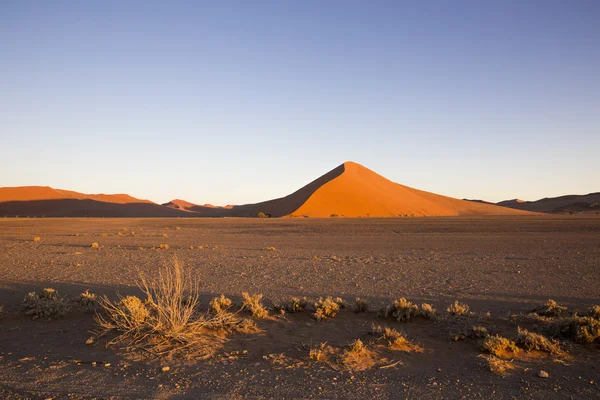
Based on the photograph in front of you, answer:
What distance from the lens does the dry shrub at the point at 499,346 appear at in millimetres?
5938

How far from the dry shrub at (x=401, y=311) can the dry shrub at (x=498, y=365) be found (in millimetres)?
1908

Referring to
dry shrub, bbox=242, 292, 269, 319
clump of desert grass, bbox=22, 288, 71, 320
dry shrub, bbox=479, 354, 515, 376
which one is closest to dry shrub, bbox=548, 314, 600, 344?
dry shrub, bbox=479, 354, 515, 376

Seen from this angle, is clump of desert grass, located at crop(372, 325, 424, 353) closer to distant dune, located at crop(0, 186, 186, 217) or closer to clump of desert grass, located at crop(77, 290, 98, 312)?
clump of desert grass, located at crop(77, 290, 98, 312)

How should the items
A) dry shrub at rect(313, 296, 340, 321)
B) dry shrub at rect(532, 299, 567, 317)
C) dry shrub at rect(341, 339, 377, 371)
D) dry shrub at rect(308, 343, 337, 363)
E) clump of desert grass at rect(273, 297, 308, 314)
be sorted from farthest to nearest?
clump of desert grass at rect(273, 297, 308, 314) < dry shrub at rect(532, 299, 567, 317) < dry shrub at rect(313, 296, 340, 321) < dry shrub at rect(308, 343, 337, 363) < dry shrub at rect(341, 339, 377, 371)

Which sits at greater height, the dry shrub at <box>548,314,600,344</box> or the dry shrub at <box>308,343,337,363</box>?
the dry shrub at <box>548,314,600,344</box>

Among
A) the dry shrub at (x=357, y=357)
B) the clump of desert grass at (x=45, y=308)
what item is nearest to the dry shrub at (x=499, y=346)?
the dry shrub at (x=357, y=357)

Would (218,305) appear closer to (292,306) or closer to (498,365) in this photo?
(292,306)

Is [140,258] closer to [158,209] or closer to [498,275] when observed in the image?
[498,275]

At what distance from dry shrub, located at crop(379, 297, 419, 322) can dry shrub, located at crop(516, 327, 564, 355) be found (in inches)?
73.3

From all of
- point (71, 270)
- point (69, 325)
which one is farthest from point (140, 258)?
point (69, 325)

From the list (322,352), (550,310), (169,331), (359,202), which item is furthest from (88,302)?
(359,202)

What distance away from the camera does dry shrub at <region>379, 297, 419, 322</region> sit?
770 centimetres

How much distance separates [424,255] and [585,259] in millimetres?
5504

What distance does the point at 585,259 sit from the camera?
1612cm
